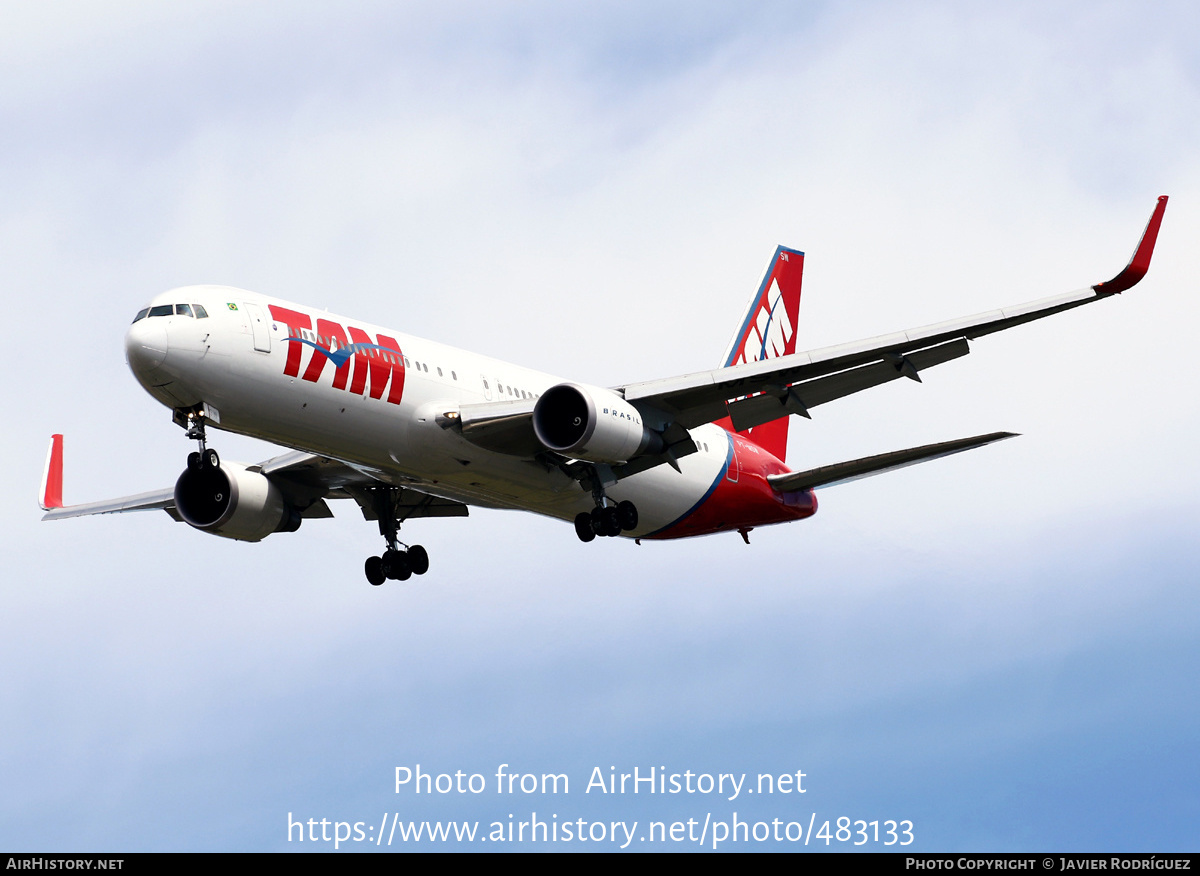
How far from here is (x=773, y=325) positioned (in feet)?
149

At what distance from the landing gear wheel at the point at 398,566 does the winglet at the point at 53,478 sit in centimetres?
1011

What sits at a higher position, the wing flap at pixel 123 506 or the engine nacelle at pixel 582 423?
the wing flap at pixel 123 506

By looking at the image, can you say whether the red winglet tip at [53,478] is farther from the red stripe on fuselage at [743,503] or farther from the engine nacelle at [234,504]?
the red stripe on fuselage at [743,503]

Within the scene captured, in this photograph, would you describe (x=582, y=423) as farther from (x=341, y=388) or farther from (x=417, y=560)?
(x=417, y=560)

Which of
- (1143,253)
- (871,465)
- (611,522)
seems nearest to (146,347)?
(611,522)

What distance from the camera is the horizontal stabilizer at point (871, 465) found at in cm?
3319

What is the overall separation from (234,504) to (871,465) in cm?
1508

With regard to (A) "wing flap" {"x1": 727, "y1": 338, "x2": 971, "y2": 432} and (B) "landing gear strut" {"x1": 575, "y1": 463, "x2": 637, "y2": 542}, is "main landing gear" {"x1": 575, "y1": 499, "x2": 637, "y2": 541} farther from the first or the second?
(A) "wing flap" {"x1": 727, "y1": 338, "x2": 971, "y2": 432}

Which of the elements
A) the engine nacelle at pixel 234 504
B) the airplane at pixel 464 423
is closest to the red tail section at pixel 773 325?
the airplane at pixel 464 423

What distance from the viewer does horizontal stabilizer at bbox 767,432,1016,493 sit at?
33.2m

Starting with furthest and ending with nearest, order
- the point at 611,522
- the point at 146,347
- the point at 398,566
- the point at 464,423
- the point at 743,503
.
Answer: the point at 743,503
the point at 398,566
the point at 611,522
the point at 464,423
the point at 146,347

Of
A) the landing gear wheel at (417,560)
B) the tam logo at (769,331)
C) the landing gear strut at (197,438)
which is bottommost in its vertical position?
the landing gear strut at (197,438)
